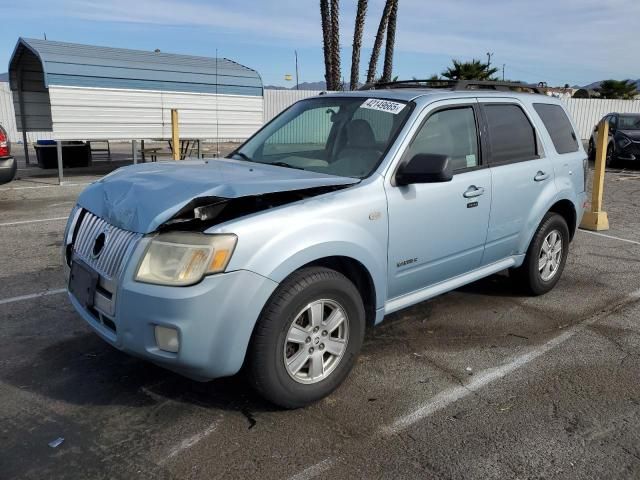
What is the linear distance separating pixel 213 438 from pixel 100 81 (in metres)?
12.1

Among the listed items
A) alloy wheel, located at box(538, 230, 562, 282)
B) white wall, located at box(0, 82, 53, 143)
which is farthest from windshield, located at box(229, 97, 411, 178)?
white wall, located at box(0, 82, 53, 143)

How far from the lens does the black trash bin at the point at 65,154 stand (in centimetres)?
1433

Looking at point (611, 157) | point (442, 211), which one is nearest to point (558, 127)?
point (442, 211)

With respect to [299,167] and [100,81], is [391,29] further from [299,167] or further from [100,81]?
[299,167]

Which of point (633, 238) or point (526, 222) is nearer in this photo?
point (526, 222)

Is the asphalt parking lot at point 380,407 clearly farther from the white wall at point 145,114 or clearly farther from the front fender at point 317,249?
the white wall at point 145,114

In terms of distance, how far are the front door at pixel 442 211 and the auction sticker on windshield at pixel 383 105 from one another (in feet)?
0.67

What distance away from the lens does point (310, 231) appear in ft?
10.2

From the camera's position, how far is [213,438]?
2994mm

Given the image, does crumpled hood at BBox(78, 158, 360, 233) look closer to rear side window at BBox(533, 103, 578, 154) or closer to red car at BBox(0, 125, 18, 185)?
rear side window at BBox(533, 103, 578, 154)

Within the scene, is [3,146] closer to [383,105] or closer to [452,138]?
[383,105]

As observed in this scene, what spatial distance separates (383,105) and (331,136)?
45 centimetres

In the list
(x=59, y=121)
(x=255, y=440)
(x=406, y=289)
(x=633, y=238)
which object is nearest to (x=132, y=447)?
(x=255, y=440)

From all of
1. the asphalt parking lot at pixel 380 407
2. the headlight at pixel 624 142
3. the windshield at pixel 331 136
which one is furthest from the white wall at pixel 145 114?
the headlight at pixel 624 142
